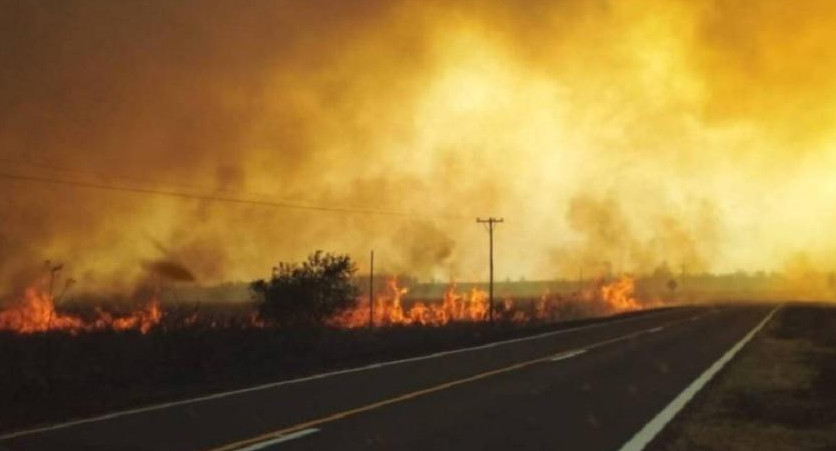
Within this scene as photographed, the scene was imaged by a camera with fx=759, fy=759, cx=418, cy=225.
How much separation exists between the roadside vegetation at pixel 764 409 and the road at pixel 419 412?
65 cm

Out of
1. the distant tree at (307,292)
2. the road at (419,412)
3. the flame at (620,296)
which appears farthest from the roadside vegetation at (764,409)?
the flame at (620,296)

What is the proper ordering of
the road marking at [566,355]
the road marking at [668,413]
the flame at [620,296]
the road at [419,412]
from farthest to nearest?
1. the flame at [620,296]
2. the road marking at [566,355]
3. the road marking at [668,413]
4. the road at [419,412]

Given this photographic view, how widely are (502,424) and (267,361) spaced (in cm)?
1249

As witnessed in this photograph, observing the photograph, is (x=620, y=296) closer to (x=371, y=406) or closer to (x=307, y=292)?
(x=307, y=292)

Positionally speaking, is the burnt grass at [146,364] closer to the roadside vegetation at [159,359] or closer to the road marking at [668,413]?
the roadside vegetation at [159,359]

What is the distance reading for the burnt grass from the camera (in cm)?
1255

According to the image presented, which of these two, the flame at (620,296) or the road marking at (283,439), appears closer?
the road marking at (283,439)

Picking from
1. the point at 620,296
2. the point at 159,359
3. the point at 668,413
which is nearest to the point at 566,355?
the point at 668,413

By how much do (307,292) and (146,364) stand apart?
22.6 m

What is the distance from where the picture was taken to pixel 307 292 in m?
41.2

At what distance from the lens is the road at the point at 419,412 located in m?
8.83

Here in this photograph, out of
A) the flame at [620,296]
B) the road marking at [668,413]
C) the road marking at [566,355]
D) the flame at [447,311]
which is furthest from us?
the flame at [620,296]

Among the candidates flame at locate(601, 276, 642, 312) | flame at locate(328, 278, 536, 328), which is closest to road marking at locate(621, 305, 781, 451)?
flame at locate(328, 278, 536, 328)

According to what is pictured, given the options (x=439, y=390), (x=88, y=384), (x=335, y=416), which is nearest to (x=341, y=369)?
(x=439, y=390)
